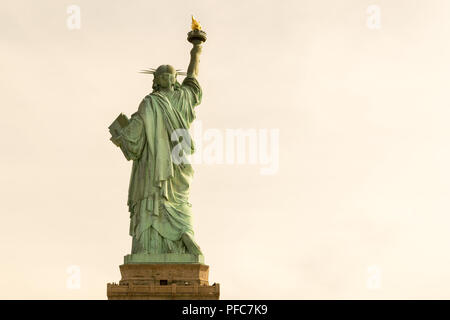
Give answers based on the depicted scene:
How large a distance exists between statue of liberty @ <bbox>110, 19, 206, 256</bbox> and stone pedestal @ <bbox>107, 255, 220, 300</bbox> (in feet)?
1.56

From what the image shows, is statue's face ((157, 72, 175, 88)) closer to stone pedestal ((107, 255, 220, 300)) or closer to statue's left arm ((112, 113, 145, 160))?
statue's left arm ((112, 113, 145, 160))

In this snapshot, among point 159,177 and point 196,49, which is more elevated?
point 196,49

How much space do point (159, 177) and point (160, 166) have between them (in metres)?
0.35

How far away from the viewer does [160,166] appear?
32.5 metres

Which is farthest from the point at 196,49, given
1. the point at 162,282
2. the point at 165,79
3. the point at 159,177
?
the point at 162,282

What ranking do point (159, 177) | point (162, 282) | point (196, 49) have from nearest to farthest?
1. point (162, 282)
2. point (159, 177)
3. point (196, 49)

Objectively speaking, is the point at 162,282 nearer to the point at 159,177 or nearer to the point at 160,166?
the point at 159,177

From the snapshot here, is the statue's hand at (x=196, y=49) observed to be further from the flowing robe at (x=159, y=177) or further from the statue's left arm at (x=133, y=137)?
the statue's left arm at (x=133, y=137)

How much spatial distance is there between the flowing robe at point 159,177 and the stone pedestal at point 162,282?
1.76 ft

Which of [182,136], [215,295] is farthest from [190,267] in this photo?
[182,136]

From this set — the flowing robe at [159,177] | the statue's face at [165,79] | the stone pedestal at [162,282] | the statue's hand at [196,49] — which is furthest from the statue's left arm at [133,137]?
the stone pedestal at [162,282]

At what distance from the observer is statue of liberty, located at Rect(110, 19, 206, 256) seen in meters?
32.1

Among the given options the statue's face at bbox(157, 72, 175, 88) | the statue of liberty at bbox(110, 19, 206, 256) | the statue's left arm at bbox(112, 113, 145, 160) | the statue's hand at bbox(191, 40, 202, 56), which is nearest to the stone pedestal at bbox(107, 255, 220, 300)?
the statue of liberty at bbox(110, 19, 206, 256)
